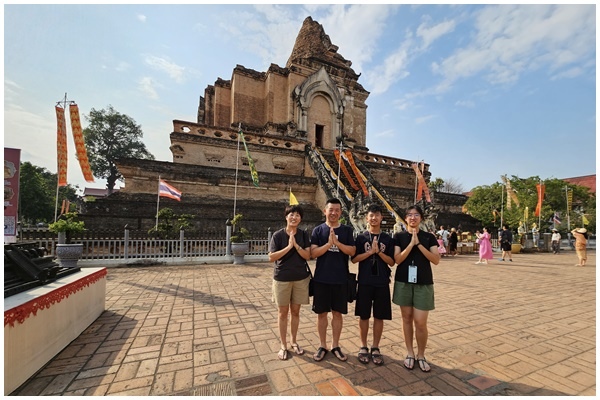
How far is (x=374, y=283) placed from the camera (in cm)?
301

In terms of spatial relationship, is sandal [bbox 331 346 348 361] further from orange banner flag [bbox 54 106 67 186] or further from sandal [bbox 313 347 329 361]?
orange banner flag [bbox 54 106 67 186]

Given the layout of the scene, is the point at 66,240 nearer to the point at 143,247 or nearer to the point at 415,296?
the point at 143,247

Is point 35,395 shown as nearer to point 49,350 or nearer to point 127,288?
point 49,350

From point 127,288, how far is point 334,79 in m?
23.5

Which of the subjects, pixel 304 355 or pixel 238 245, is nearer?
pixel 304 355

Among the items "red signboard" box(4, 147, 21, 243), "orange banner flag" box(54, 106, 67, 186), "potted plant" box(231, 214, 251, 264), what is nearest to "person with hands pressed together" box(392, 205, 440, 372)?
"red signboard" box(4, 147, 21, 243)

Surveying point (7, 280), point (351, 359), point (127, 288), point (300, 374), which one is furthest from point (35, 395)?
point (127, 288)

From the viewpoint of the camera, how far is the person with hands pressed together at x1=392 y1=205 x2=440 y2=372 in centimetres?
283

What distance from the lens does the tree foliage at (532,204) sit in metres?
20.7

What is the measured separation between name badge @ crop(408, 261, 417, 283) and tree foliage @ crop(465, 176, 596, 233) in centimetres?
2179

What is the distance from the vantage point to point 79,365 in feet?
9.47

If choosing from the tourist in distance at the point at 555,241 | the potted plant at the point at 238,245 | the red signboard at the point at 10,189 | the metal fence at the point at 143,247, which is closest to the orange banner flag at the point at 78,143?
the metal fence at the point at 143,247

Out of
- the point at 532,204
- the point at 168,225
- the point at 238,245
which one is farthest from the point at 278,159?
the point at 532,204

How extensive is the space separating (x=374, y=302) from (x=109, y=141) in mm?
40543
